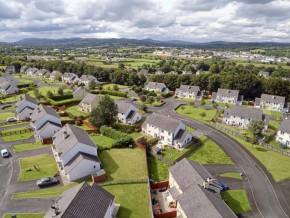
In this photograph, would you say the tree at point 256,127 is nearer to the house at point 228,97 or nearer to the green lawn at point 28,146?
the house at point 228,97

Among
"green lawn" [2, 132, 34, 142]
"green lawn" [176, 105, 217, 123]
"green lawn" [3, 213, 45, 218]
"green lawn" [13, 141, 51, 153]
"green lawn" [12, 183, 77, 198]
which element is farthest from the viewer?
"green lawn" [176, 105, 217, 123]

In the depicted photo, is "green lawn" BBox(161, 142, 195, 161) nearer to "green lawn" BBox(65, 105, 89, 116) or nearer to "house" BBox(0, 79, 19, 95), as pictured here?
"green lawn" BBox(65, 105, 89, 116)

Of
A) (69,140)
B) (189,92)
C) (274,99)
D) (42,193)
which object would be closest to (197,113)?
(189,92)

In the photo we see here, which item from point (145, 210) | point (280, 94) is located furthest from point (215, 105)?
point (145, 210)

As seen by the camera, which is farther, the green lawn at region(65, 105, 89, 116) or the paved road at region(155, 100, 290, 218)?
the green lawn at region(65, 105, 89, 116)

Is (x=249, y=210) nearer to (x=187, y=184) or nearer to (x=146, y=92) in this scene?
(x=187, y=184)

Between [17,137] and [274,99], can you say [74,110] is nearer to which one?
[17,137]

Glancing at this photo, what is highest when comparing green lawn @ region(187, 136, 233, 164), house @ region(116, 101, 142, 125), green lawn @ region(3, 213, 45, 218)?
house @ region(116, 101, 142, 125)

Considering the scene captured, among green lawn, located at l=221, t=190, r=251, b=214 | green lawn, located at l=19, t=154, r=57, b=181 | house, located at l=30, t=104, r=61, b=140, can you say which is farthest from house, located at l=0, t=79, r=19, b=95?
green lawn, located at l=221, t=190, r=251, b=214

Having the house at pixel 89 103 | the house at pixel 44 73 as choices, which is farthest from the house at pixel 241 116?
the house at pixel 44 73
